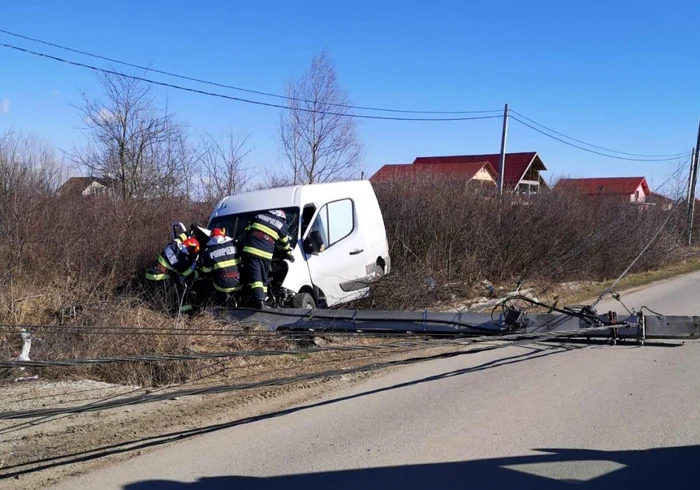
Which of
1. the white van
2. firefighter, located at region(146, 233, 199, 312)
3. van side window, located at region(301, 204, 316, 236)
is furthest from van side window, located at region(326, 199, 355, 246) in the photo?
firefighter, located at region(146, 233, 199, 312)

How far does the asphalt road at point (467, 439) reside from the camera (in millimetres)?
4535

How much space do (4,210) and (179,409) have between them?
674 cm

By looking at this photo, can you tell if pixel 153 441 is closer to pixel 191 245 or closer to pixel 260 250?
pixel 260 250

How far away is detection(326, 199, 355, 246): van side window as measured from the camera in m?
10.7

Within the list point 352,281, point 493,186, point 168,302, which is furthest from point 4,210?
point 493,186

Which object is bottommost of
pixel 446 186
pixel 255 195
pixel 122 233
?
pixel 122 233

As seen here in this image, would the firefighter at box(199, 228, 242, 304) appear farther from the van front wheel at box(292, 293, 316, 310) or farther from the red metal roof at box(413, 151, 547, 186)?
the red metal roof at box(413, 151, 547, 186)

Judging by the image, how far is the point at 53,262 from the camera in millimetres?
11062

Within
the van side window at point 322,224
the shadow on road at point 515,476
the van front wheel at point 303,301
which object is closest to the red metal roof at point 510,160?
the van side window at point 322,224

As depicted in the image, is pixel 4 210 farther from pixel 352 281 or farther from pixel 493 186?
pixel 493 186

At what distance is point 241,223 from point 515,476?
7.11 meters

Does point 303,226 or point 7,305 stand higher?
point 303,226

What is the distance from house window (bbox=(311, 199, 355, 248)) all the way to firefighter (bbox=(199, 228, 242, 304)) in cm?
151

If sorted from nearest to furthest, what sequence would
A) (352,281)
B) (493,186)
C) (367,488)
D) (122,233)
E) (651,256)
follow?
1. (367,488)
2. (352,281)
3. (122,233)
4. (493,186)
5. (651,256)
